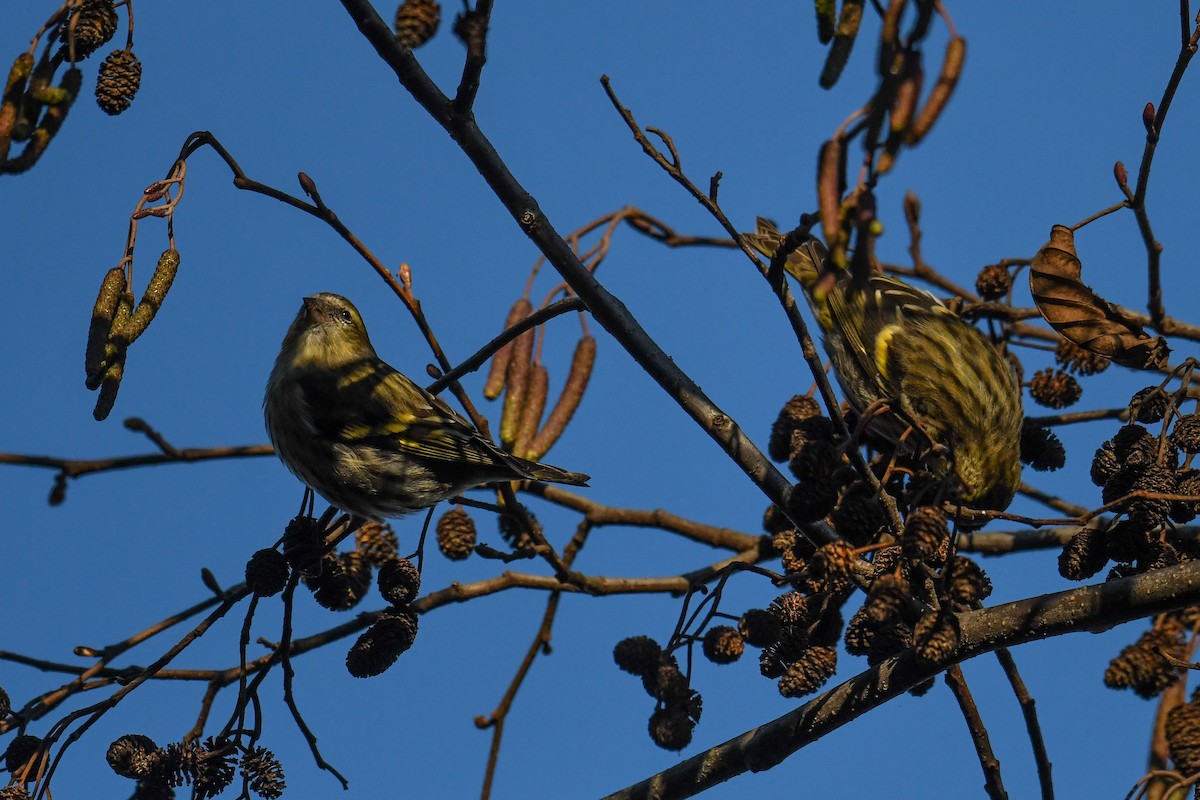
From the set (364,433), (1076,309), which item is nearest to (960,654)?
(1076,309)

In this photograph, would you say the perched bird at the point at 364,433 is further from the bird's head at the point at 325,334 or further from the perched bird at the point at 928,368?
the perched bird at the point at 928,368

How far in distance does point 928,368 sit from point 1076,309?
2.15 meters

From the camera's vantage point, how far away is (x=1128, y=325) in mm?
2945

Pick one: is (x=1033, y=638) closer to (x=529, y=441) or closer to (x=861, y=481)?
(x=861, y=481)

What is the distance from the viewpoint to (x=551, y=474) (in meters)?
3.74

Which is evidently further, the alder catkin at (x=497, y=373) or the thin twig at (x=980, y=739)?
the alder catkin at (x=497, y=373)

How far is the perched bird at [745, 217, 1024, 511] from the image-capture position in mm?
4328

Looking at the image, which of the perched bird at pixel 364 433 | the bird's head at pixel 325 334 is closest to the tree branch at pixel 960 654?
the perched bird at pixel 364 433

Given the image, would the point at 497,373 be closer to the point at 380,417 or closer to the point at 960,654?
the point at 380,417

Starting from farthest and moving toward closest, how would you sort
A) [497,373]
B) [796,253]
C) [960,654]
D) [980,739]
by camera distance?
[796,253] < [497,373] < [980,739] < [960,654]

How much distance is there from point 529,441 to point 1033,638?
1671 mm

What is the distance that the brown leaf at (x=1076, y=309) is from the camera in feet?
9.56

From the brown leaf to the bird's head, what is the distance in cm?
262

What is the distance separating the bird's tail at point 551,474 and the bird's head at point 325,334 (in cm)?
122
